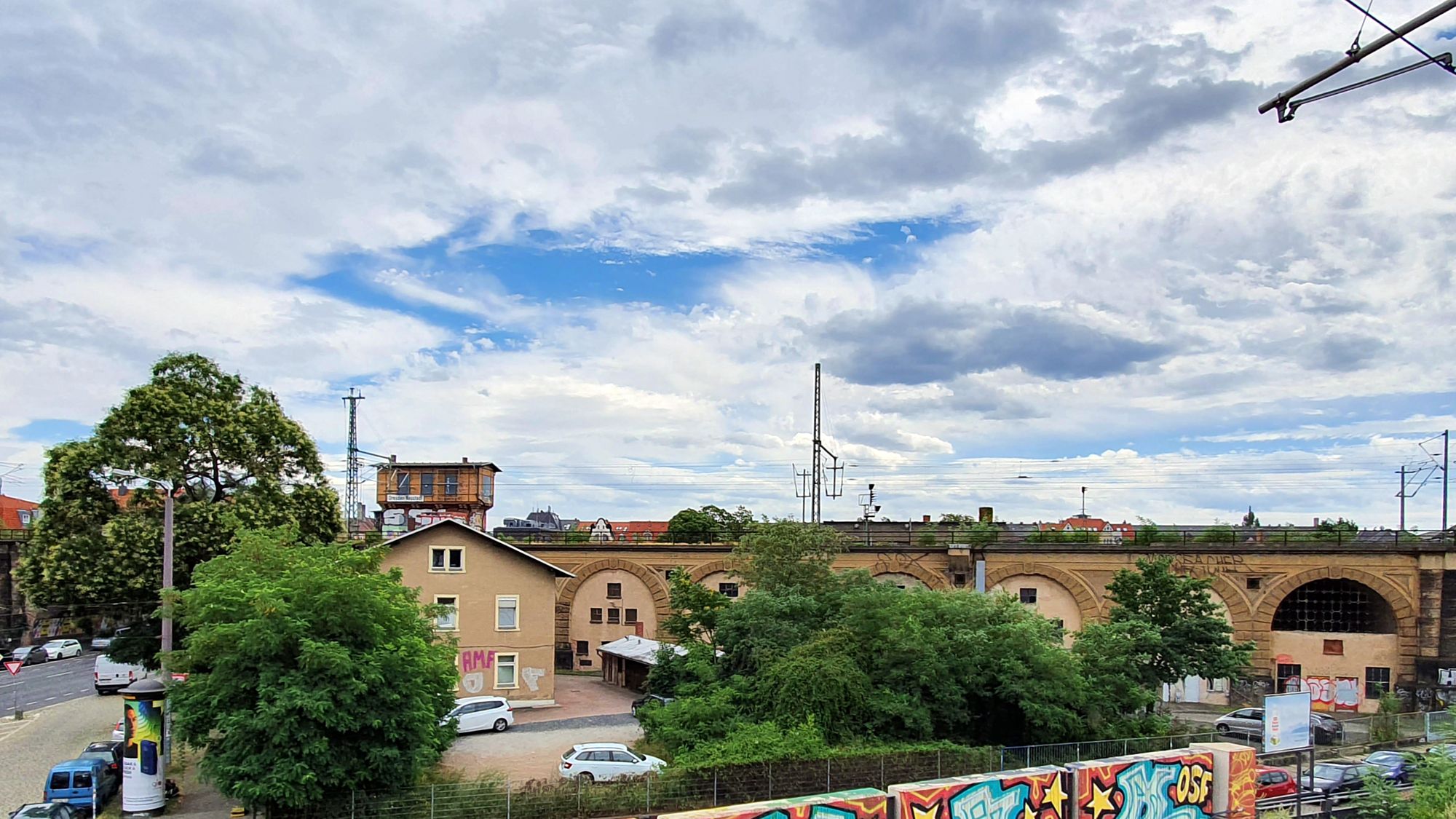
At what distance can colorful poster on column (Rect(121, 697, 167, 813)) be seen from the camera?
2319 cm

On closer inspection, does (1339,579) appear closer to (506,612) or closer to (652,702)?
(652,702)

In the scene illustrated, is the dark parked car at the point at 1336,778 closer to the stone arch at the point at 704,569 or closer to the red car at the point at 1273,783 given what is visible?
the red car at the point at 1273,783

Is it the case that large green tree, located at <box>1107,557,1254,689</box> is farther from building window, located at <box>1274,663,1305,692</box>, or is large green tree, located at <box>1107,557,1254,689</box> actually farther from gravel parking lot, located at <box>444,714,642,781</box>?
gravel parking lot, located at <box>444,714,642,781</box>

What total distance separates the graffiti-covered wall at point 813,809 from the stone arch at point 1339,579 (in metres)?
29.3

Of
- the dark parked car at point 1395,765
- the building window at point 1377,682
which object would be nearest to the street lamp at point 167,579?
the dark parked car at point 1395,765

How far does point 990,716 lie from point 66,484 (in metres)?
28.1

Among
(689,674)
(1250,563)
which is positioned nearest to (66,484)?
(689,674)

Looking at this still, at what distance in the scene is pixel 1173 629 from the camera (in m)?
33.7

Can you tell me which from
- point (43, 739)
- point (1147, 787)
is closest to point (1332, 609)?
point (1147, 787)

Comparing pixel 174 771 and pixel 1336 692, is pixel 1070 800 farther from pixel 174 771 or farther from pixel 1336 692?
pixel 1336 692

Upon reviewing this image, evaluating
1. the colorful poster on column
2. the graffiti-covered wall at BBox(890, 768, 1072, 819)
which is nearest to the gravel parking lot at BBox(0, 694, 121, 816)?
the colorful poster on column

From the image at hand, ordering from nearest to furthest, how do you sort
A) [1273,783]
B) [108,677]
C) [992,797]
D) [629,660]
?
[992,797]
[1273,783]
[629,660]
[108,677]

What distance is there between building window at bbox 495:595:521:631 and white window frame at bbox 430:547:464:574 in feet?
5.94

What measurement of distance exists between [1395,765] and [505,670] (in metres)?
28.0
